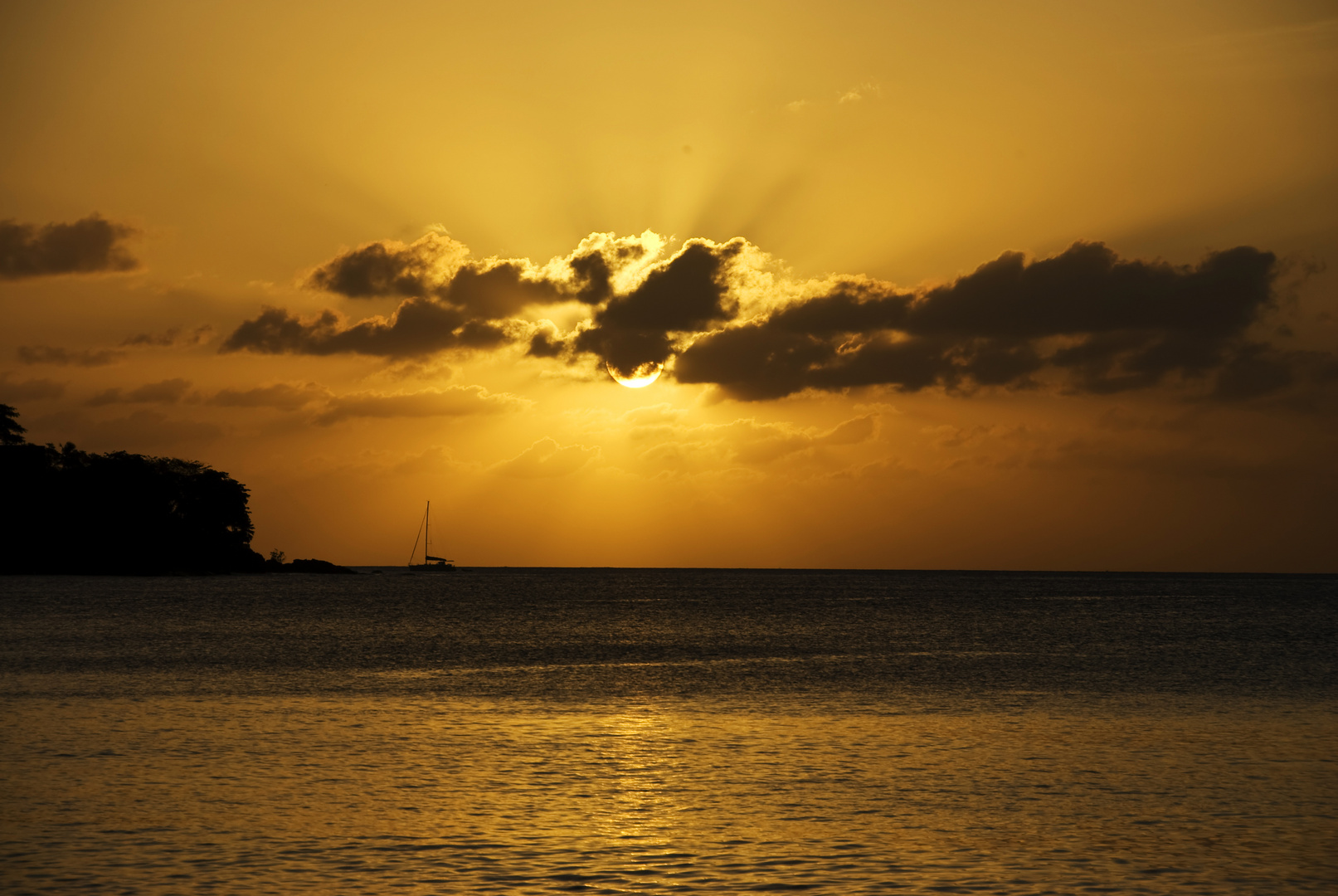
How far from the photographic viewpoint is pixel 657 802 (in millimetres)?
24891

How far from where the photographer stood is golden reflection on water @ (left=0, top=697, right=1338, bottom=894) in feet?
64.3

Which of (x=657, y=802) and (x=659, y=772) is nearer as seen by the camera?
(x=657, y=802)

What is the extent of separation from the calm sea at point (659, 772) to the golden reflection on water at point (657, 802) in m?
0.11

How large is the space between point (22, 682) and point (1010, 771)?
1546 inches

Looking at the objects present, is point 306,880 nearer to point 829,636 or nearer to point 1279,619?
point 829,636

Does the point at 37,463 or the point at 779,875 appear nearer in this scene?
the point at 779,875

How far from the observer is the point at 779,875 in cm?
1928

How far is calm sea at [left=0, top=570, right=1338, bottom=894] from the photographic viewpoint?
19.8 meters

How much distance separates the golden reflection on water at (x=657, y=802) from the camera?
19.6m

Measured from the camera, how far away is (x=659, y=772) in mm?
28594

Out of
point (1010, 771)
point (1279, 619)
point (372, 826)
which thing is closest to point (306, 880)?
point (372, 826)

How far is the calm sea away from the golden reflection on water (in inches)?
4.1

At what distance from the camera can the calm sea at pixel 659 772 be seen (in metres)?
19.8

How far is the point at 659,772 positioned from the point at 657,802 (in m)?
3.72
